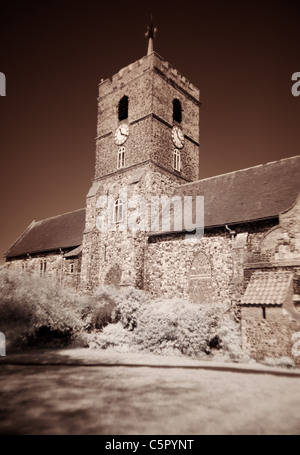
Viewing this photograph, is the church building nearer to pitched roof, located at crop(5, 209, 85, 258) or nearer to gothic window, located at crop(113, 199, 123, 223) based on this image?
gothic window, located at crop(113, 199, 123, 223)

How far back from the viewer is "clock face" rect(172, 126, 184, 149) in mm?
23828

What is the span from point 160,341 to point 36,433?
8.80m

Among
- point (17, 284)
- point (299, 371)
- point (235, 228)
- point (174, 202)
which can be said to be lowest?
point (299, 371)

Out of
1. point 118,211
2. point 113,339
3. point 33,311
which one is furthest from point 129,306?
point 118,211

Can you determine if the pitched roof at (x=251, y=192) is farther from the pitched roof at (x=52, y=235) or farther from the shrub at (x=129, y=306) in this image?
the pitched roof at (x=52, y=235)

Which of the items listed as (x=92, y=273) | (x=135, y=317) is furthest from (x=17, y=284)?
(x=92, y=273)

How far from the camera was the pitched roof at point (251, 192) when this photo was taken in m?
15.8

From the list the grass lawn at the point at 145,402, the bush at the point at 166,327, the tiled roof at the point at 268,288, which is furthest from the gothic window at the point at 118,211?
the grass lawn at the point at 145,402

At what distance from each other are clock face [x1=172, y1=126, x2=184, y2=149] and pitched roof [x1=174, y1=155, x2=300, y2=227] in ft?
15.4

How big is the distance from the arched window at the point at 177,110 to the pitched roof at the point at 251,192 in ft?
22.8

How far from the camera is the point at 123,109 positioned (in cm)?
2477

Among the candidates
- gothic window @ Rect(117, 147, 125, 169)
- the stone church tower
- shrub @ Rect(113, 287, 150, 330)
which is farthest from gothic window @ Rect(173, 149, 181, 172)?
shrub @ Rect(113, 287, 150, 330)

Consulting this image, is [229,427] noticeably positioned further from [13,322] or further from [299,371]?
[13,322]

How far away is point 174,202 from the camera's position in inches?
840
